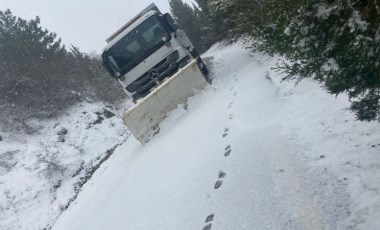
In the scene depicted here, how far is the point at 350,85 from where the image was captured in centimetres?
323

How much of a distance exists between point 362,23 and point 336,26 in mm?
317

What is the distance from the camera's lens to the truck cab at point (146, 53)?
35.5 ft

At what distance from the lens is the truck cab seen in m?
10.8

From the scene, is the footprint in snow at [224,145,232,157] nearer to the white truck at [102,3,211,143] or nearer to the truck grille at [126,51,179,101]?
the white truck at [102,3,211,143]

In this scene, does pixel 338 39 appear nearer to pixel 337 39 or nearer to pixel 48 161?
pixel 337 39

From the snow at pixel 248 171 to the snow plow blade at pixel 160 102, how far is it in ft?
1.02

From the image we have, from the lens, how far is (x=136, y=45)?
35.8 ft

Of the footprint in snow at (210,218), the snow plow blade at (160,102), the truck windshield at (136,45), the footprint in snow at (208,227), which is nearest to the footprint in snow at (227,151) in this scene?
the footprint in snow at (210,218)

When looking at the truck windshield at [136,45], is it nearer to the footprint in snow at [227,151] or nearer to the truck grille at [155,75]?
the truck grille at [155,75]

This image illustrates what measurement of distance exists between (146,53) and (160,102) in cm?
215

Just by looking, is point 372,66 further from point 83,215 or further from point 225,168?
point 83,215

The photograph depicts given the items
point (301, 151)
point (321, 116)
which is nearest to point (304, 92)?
point (321, 116)

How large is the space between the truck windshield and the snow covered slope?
3.02 metres

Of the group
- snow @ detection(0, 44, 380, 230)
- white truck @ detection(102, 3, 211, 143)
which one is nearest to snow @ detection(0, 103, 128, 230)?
snow @ detection(0, 44, 380, 230)
